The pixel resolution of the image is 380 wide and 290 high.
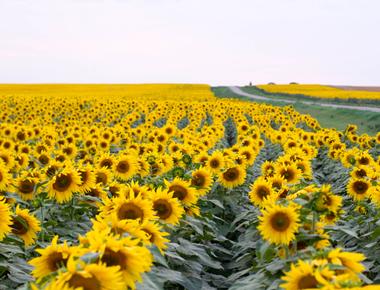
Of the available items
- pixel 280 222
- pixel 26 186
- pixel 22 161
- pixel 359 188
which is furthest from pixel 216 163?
pixel 280 222

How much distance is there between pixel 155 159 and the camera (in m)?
8.47

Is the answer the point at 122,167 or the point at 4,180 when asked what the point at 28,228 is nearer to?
the point at 4,180

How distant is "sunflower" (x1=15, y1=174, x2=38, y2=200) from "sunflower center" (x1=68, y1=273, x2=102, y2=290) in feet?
14.1

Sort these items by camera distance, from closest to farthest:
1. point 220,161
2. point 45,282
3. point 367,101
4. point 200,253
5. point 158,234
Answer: point 45,282, point 158,234, point 200,253, point 220,161, point 367,101

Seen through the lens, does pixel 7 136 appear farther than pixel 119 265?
Yes

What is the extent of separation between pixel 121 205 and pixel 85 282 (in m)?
1.95

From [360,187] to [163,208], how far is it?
114 inches

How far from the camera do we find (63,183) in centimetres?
594

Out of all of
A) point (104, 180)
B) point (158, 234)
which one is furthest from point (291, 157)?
point (158, 234)

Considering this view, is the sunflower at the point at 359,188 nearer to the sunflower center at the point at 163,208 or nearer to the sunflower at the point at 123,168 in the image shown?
the sunflower center at the point at 163,208

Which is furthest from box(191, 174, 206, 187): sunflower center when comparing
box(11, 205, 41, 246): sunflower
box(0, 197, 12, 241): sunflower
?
box(0, 197, 12, 241): sunflower

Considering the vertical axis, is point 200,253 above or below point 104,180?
below

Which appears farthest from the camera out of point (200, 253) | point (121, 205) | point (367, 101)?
point (367, 101)

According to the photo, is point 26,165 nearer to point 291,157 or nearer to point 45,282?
point 291,157
